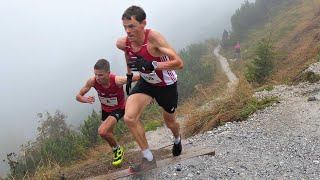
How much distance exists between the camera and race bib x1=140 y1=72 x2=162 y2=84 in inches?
213

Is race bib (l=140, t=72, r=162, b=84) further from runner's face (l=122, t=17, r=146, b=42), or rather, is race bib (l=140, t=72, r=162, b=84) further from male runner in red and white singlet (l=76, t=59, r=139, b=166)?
male runner in red and white singlet (l=76, t=59, r=139, b=166)

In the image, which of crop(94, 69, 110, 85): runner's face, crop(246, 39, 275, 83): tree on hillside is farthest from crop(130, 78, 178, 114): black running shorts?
crop(246, 39, 275, 83): tree on hillside

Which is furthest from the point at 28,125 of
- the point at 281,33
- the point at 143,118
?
the point at 143,118

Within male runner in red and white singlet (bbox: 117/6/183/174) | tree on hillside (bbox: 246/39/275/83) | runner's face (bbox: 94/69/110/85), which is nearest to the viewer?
male runner in red and white singlet (bbox: 117/6/183/174)

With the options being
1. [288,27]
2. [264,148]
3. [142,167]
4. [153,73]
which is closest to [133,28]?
[153,73]

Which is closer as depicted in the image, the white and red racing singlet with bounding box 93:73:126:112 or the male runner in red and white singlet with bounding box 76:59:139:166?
the male runner in red and white singlet with bounding box 76:59:139:166

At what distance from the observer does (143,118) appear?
62.1 feet

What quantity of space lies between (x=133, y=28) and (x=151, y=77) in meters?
0.81

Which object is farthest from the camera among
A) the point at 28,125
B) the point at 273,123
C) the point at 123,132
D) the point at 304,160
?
the point at 28,125

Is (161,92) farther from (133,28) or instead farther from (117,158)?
(117,158)

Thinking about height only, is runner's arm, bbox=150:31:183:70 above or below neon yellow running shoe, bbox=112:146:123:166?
above

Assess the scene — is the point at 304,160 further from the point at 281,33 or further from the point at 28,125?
the point at 28,125

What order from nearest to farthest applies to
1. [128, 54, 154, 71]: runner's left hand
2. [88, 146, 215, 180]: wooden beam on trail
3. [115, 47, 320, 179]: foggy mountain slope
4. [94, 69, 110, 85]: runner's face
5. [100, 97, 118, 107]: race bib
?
[128, 54, 154, 71]: runner's left hand < [115, 47, 320, 179]: foggy mountain slope < [88, 146, 215, 180]: wooden beam on trail < [94, 69, 110, 85]: runner's face < [100, 97, 118, 107]: race bib

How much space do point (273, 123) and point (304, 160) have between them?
86.6 inches
